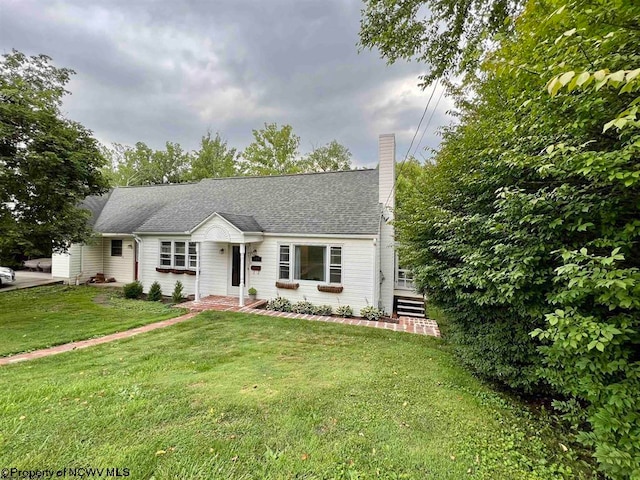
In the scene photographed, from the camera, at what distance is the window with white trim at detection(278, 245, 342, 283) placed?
10117 mm

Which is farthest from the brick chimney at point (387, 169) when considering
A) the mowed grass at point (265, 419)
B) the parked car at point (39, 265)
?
the parked car at point (39, 265)

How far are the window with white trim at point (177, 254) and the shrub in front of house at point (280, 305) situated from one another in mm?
4242

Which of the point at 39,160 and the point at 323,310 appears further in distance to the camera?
the point at 323,310

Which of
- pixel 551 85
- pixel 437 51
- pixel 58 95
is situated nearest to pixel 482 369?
pixel 551 85

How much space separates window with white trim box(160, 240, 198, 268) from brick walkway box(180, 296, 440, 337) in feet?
6.53

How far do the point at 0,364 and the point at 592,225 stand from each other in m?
9.17

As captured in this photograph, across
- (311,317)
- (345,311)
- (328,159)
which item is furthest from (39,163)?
(328,159)

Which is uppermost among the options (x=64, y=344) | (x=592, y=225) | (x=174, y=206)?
(x=174, y=206)

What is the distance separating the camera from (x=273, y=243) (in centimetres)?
1087

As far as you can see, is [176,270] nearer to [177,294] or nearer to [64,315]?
[177,294]

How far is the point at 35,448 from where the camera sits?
275cm

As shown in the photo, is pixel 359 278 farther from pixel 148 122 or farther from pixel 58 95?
pixel 148 122

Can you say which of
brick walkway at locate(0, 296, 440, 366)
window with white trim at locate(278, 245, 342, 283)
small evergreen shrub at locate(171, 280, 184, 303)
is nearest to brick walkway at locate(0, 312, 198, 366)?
brick walkway at locate(0, 296, 440, 366)

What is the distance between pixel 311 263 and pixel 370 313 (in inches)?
110
